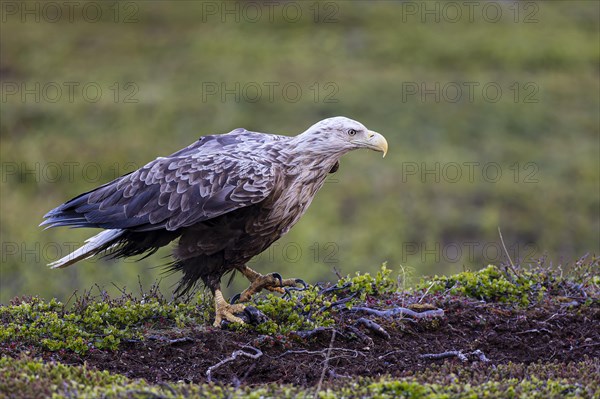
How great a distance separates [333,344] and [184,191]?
182cm

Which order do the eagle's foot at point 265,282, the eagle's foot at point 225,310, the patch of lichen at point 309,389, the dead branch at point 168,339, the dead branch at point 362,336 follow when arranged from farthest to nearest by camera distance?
the eagle's foot at point 265,282
the eagle's foot at point 225,310
the dead branch at point 362,336
the dead branch at point 168,339
the patch of lichen at point 309,389

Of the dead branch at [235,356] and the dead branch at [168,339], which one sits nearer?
the dead branch at [235,356]

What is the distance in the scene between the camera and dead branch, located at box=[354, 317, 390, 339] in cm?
726

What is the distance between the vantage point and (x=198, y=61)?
24000 mm

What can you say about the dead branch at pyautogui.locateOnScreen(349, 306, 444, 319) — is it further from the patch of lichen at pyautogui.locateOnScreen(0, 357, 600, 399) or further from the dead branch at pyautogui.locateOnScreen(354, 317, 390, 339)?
the patch of lichen at pyautogui.locateOnScreen(0, 357, 600, 399)

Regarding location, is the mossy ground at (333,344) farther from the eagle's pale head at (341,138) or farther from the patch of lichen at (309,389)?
the eagle's pale head at (341,138)

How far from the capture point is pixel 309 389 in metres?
5.86

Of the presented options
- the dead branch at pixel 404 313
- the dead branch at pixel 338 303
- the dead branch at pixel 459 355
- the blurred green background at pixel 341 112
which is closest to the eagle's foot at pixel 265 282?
the dead branch at pixel 338 303

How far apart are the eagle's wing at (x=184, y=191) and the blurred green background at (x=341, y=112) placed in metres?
4.47

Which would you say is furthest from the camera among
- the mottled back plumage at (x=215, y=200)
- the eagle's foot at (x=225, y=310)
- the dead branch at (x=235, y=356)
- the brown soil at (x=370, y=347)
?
the mottled back plumage at (x=215, y=200)

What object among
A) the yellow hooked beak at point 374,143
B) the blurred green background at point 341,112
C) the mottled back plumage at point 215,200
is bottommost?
the blurred green background at point 341,112

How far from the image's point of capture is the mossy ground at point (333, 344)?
5.79 m

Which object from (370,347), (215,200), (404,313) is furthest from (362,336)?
(215,200)

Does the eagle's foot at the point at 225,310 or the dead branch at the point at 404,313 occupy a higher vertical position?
the eagle's foot at the point at 225,310
